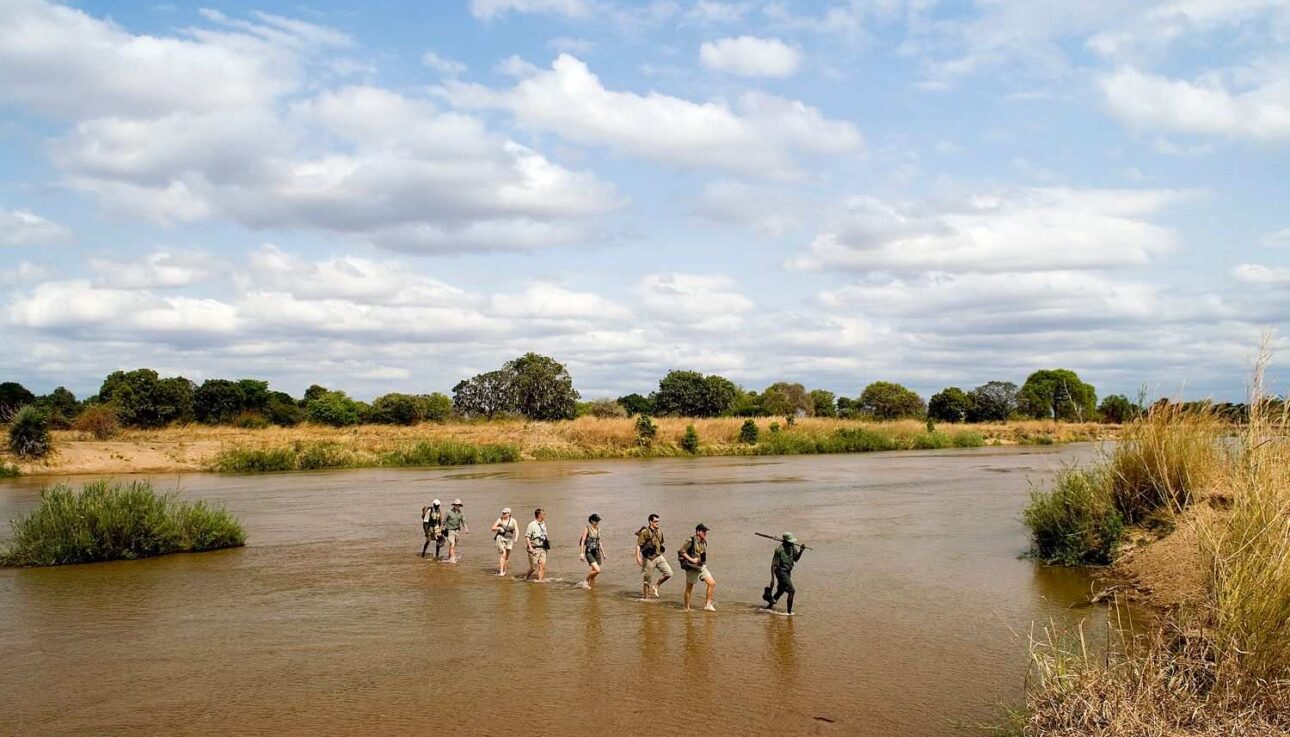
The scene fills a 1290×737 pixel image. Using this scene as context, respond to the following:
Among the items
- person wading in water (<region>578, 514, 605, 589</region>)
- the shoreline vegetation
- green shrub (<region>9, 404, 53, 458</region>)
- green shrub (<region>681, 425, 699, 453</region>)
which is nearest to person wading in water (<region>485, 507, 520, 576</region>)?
person wading in water (<region>578, 514, 605, 589</region>)

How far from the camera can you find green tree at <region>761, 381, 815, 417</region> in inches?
4224

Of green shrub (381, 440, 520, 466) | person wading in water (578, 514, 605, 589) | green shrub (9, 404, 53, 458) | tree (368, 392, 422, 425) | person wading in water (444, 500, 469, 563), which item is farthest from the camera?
tree (368, 392, 422, 425)

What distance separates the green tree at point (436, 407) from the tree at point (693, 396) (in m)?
21.3

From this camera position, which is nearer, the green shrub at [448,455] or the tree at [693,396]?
the green shrub at [448,455]

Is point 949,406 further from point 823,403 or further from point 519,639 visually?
point 519,639

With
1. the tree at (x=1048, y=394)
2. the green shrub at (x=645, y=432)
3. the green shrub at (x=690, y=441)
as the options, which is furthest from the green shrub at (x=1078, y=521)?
the tree at (x=1048, y=394)

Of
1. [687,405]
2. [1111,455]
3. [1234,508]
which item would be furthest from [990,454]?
[1234,508]

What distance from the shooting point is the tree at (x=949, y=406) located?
11131 centimetres

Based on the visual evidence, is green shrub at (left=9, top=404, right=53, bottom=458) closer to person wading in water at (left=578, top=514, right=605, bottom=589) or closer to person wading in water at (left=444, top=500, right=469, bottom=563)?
person wading in water at (left=444, top=500, right=469, bottom=563)

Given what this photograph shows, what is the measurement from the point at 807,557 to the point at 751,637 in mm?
8098

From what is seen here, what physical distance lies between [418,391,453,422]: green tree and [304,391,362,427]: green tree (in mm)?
6542

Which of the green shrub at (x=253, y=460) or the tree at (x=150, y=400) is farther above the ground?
the tree at (x=150, y=400)

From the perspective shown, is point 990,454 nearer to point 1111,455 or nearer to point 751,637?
point 1111,455

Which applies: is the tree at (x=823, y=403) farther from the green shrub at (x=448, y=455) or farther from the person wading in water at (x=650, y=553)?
the person wading in water at (x=650, y=553)
